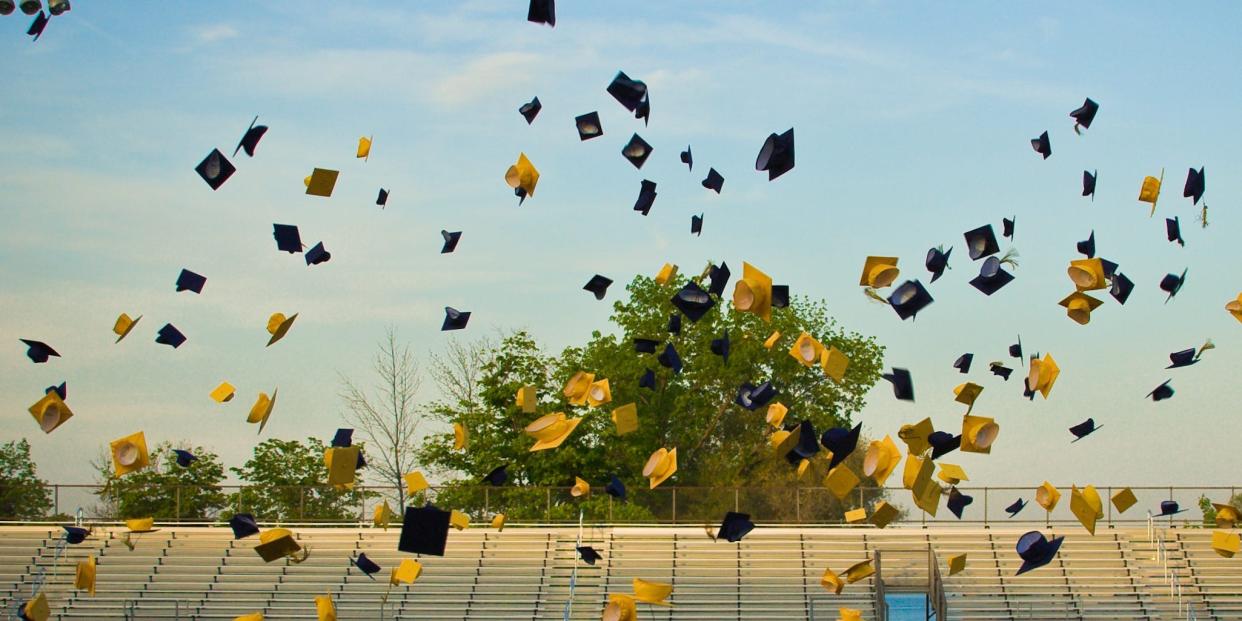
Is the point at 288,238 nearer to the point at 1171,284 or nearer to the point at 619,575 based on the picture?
the point at 1171,284

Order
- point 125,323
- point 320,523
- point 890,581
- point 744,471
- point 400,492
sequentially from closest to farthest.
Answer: point 125,323 < point 890,581 < point 320,523 < point 400,492 < point 744,471

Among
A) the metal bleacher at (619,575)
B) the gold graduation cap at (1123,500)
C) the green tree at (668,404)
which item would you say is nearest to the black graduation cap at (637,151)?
the gold graduation cap at (1123,500)

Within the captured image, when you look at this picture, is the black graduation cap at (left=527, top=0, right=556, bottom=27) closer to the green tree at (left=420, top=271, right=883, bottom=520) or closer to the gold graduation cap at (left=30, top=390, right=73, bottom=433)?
the gold graduation cap at (left=30, top=390, right=73, bottom=433)

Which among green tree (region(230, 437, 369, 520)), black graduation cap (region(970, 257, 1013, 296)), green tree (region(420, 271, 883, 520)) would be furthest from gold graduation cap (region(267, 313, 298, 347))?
green tree (region(420, 271, 883, 520))

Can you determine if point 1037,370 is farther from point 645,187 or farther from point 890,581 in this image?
point 890,581

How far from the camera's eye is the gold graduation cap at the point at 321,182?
10.3 meters

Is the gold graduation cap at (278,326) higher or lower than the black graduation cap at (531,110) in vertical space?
lower

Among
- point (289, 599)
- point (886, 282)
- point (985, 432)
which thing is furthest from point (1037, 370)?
point (289, 599)

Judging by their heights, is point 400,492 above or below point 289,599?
above

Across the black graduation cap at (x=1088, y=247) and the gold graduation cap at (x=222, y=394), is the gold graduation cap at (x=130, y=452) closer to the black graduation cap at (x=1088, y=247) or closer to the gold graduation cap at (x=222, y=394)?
the gold graduation cap at (x=222, y=394)

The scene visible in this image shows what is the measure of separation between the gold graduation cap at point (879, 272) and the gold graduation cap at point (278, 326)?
13.1 ft

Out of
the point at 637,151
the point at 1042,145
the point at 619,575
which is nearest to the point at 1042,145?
the point at 1042,145

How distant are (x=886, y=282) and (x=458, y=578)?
14.0 m

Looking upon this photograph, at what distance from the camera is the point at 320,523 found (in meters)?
25.1
